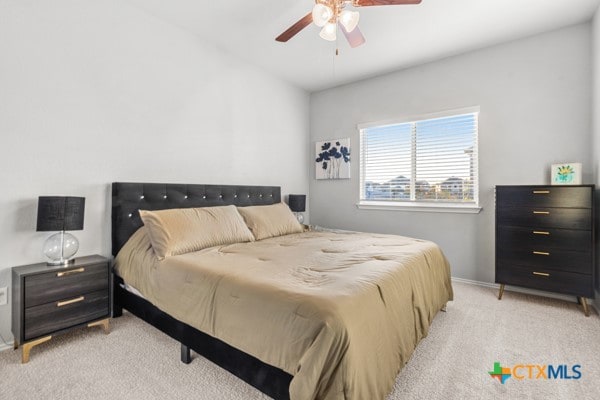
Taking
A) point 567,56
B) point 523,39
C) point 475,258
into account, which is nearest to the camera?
point 567,56

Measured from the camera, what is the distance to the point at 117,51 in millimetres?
2480

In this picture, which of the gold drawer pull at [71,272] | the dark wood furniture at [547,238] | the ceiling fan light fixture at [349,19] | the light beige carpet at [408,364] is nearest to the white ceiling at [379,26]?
the ceiling fan light fixture at [349,19]

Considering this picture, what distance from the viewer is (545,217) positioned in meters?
2.64

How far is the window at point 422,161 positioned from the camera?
343 centimetres

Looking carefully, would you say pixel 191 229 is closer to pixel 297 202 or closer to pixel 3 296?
pixel 3 296

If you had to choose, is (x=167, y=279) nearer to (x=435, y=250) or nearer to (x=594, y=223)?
(x=435, y=250)

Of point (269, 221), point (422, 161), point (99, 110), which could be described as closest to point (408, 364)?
point (269, 221)

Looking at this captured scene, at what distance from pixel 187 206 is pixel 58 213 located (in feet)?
3.58

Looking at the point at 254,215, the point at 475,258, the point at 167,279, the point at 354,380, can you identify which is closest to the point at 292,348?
the point at 354,380

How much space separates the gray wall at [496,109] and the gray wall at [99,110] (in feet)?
6.99

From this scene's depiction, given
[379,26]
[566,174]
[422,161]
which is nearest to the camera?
[566,174]

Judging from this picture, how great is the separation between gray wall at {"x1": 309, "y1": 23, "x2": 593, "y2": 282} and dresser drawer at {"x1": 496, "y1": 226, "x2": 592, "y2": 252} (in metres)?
0.45

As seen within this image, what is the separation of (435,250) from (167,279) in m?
2.14

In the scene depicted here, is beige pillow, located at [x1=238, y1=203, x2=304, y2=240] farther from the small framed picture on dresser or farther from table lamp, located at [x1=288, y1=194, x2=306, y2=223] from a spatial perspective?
the small framed picture on dresser
